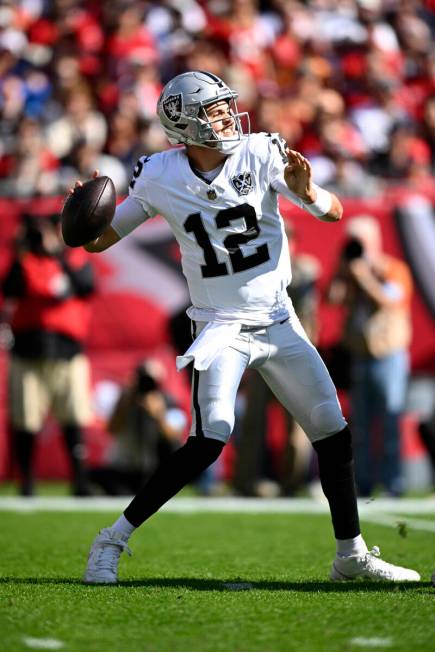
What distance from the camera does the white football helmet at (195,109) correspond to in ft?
14.5

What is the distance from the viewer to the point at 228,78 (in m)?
10.8

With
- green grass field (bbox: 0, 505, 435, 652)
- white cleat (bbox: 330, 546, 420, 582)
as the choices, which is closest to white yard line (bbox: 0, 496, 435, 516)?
green grass field (bbox: 0, 505, 435, 652)

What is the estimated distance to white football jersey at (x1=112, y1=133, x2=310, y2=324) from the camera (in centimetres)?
440

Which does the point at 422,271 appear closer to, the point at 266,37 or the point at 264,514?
the point at 264,514

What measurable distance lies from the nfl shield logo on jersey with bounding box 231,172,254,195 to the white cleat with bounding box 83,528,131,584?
1.31 metres

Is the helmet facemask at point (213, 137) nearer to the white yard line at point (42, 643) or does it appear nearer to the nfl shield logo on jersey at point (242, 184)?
the nfl shield logo on jersey at point (242, 184)

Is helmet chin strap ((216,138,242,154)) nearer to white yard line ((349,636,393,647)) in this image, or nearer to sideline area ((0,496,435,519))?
white yard line ((349,636,393,647))

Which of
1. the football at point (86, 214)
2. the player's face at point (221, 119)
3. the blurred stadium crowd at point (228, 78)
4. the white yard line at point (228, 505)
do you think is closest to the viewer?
the football at point (86, 214)

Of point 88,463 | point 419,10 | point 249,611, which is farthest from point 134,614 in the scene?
point 419,10

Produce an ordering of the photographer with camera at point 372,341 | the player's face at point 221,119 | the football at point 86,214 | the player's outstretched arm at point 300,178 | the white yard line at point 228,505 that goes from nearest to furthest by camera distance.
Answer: the player's outstretched arm at point 300,178
the football at point 86,214
the player's face at point 221,119
the white yard line at point 228,505
the photographer with camera at point 372,341

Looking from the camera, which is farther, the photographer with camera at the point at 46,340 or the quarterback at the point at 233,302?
the photographer with camera at the point at 46,340

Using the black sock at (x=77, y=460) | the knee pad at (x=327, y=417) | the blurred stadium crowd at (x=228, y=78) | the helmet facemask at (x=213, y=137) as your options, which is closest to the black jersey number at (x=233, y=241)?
the helmet facemask at (x=213, y=137)

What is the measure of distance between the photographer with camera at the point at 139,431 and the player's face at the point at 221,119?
4031 mm

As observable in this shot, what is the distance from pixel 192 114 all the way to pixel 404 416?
4835 mm
